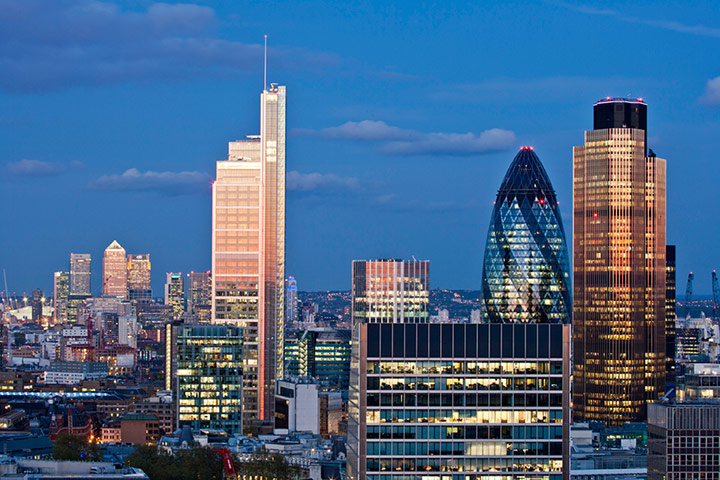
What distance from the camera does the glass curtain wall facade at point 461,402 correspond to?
127250mm

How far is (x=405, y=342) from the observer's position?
129375 mm

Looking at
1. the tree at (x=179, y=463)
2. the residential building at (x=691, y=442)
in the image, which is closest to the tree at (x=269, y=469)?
the tree at (x=179, y=463)

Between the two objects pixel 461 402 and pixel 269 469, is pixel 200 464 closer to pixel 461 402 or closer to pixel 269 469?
pixel 269 469

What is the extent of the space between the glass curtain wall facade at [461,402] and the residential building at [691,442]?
29441 millimetres

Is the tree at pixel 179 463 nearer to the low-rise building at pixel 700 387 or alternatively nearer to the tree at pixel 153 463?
the tree at pixel 153 463

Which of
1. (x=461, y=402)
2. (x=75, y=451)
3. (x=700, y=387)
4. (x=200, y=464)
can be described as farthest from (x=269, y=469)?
(x=461, y=402)

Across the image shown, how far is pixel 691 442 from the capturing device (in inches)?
6068

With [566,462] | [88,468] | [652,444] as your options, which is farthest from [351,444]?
[652,444]

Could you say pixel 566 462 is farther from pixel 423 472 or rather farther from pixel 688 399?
pixel 688 399

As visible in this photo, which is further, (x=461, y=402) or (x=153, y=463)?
(x=153, y=463)

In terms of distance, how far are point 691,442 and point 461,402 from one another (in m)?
37.4

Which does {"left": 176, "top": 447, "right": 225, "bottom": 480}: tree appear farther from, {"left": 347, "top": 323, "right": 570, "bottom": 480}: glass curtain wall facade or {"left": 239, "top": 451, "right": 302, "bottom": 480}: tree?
{"left": 347, "top": 323, "right": 570, "bottom": 480}: glass curtain wall facade

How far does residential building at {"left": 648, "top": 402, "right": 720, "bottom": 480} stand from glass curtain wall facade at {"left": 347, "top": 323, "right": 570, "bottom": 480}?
1159 inches

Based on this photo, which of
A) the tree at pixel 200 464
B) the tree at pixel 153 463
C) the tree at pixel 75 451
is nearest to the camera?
the tree at pixel 153 463
